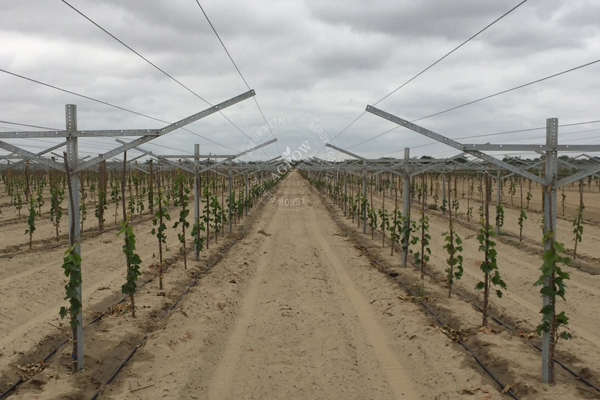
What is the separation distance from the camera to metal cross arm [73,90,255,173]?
647 centimetres

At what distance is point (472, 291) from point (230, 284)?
661 cm

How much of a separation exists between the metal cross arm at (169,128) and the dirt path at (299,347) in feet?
10.8

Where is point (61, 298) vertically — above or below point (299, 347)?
above

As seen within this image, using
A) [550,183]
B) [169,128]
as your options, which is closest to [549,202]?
[550,183]

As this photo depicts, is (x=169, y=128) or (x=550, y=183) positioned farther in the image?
(x=169, y=128)

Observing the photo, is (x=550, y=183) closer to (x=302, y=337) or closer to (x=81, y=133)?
(x=302, y=337)

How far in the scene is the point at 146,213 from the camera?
29.4m

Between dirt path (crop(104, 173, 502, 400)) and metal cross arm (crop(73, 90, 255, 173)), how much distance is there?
3305 millimetres

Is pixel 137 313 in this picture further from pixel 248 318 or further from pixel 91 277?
pixel 91 277

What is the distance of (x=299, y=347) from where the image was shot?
8.06 metres

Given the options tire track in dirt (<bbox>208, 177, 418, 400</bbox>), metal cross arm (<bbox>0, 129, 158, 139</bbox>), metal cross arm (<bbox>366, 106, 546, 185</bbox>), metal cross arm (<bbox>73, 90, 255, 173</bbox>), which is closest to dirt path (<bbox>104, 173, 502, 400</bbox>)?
tire track in dirt (<bbox>208, 177, 418, 400</bbox>)

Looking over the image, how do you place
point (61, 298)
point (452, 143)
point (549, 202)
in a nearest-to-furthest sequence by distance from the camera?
point (549, 202), point (452, 143), point (61, 298)

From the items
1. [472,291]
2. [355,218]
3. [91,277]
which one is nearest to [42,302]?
[91,277]

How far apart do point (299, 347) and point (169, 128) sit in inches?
178
